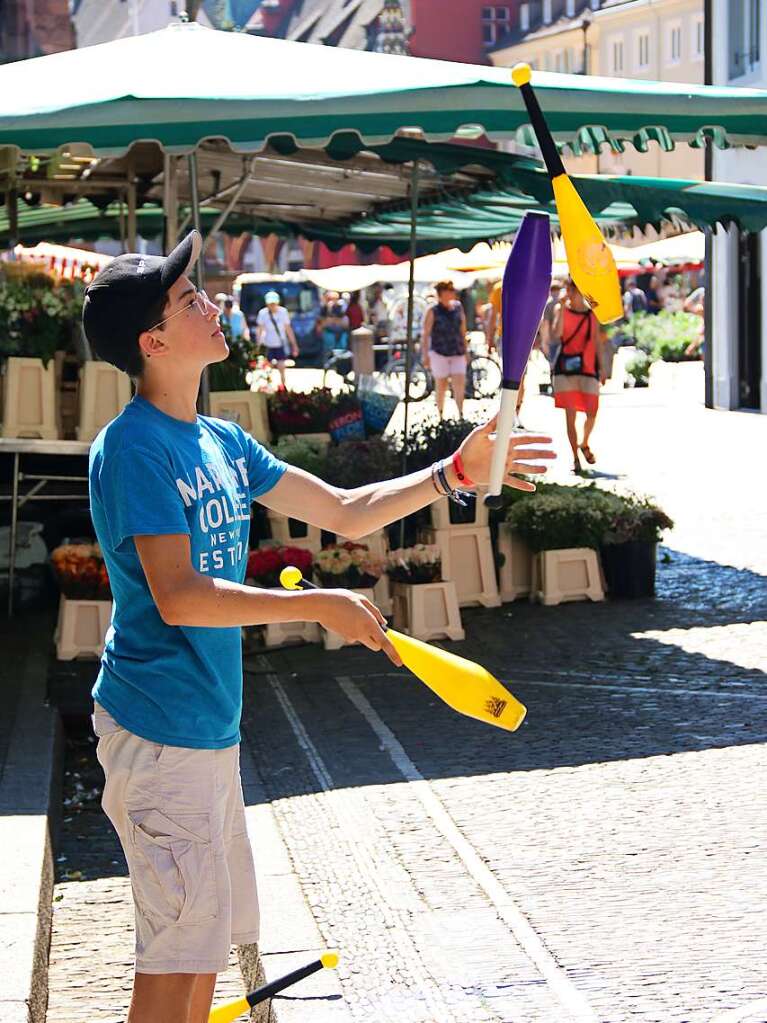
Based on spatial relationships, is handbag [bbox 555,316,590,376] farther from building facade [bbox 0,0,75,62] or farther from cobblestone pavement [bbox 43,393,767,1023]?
building facade [bbox 0,0,75,62]

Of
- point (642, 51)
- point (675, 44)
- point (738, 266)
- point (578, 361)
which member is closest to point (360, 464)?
point (578, 361)

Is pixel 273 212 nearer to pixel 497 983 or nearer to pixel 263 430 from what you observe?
pixel 263 430

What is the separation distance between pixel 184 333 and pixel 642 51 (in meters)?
73.1

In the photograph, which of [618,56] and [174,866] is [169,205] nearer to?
Result: [174,866]

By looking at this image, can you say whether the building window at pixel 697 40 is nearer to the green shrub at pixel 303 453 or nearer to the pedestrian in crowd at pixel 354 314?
the pedestrian in crowd at pixel 354 314

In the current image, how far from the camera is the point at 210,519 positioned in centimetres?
313

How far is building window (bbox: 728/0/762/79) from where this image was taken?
75.9 ft

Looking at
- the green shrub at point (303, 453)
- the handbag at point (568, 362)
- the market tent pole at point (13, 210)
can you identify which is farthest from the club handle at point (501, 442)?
the handbag at point (568, 362)

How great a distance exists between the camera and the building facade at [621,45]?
6756cm

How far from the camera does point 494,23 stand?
281ft

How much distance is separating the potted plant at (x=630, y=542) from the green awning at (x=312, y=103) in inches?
88.5

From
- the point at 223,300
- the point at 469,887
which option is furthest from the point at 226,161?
the point at 223,300

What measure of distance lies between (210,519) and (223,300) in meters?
33.8

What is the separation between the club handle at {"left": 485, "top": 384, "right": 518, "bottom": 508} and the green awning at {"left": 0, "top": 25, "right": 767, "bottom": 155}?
181 inches
